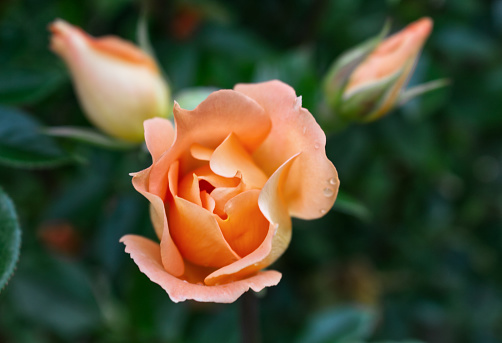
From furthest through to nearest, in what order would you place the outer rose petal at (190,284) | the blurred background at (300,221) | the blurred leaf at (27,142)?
1. the blurred background at (300,221)
2. the blurred leaf at (27,142)
3. the outer rose petal at (190,284)

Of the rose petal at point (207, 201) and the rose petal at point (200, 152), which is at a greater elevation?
the rose petal at point (200, 152)

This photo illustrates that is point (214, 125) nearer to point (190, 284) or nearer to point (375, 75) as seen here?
point (190, 284)

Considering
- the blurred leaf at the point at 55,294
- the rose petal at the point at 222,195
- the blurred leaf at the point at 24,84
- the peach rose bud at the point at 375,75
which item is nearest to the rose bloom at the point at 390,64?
the peach rose bud at the point at 375,75

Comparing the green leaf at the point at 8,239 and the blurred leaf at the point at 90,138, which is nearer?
the green leaf at the point at 8,239

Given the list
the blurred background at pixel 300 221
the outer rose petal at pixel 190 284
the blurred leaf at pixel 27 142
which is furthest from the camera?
the blurred background at pixel 300 221

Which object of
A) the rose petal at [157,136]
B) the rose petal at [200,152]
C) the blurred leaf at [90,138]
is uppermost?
the rose petal at [157,136]

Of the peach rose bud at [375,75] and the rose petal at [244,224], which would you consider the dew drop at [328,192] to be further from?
the peach rose bud at [375,75]

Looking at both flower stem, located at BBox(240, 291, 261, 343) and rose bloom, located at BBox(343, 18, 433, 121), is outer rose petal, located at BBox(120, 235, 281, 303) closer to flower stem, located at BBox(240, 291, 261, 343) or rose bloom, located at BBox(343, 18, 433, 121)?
flower stem, located at BBox(240, 291, 261, 343)

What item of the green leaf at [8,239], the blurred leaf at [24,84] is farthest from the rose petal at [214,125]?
the blurred leaf at [24,84]
